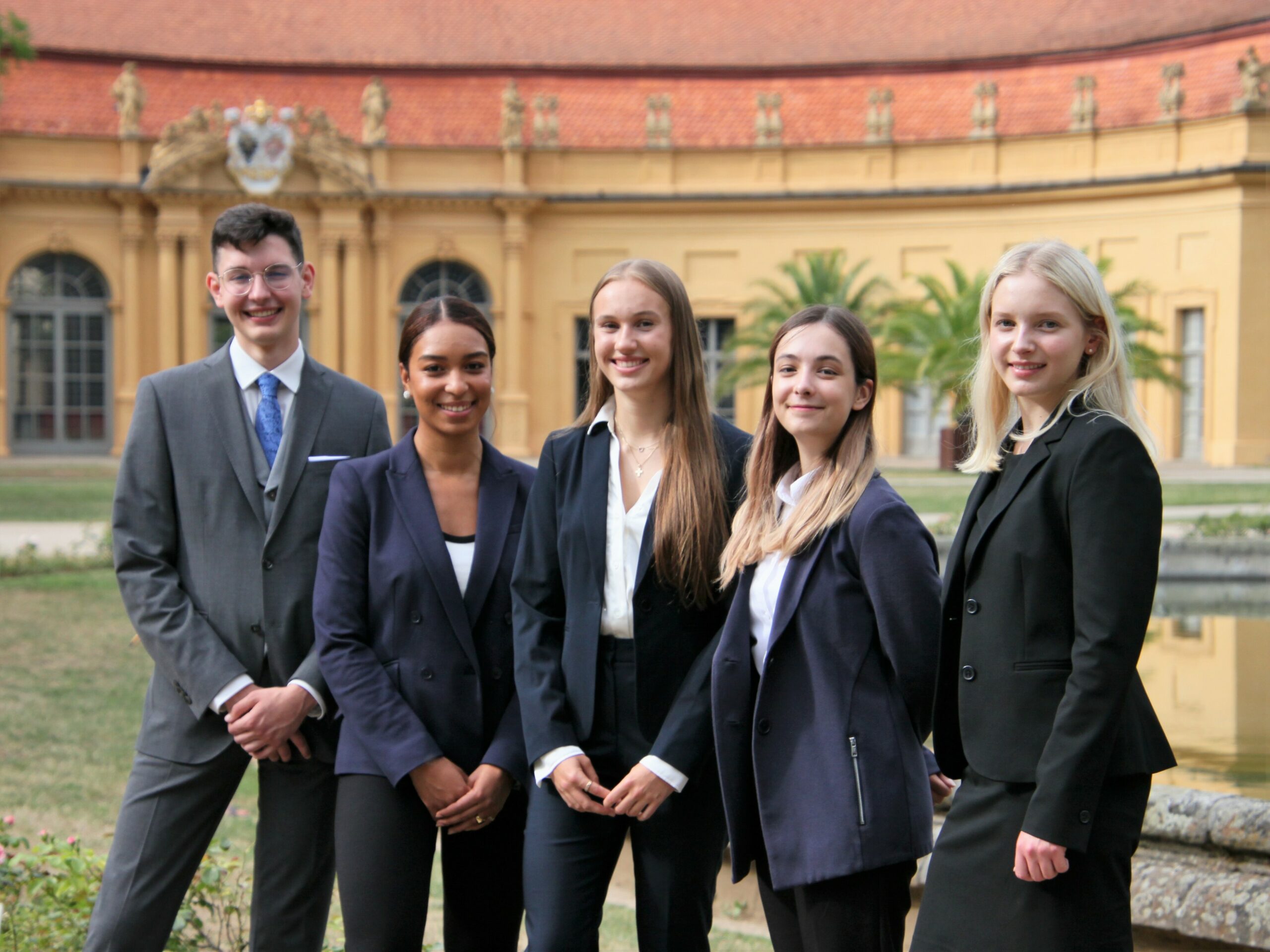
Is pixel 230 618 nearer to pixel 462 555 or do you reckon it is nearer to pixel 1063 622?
pixel 462 555

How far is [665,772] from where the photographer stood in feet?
10.4

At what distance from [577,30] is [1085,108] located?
13.0 metres

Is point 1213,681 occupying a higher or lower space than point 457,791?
lower

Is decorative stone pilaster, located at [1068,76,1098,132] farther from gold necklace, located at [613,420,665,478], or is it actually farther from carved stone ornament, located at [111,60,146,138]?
gold necklace, located at [613,420,665,478]

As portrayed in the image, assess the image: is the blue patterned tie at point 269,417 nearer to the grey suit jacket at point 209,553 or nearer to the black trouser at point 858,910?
the grey suit jacket at point 209,553

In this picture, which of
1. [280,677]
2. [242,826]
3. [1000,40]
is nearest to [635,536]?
[280,677]

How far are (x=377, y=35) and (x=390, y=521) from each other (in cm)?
3393

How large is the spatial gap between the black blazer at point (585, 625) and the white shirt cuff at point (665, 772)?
0.01 metres

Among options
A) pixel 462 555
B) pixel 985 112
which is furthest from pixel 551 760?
pixel 985 112

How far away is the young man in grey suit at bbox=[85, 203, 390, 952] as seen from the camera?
355 cm

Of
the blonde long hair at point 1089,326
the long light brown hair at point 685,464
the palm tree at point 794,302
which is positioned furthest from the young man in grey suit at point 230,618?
the palm tree at point 794,302

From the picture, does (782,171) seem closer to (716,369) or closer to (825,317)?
(716,369)

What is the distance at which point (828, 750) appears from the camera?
305cm

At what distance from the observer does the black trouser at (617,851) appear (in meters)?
3.18
